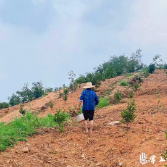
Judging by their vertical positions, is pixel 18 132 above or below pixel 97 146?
above

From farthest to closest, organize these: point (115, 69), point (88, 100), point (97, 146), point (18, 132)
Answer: point (115, 69) < point (88, 100) < point (18, 132) < point (97, 146)

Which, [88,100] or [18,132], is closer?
[18,132]

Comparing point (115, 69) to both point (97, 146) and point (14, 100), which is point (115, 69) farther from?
point (97, 146)

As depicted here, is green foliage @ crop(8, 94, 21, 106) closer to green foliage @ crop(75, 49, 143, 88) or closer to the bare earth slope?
green foliage @ crop(75, 49, 143, 88)

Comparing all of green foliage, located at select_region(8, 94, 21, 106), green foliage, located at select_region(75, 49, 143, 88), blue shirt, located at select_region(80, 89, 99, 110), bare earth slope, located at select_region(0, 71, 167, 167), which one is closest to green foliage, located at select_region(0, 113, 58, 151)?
bare earth slope, located at select_region(0, 71, 167, 167)

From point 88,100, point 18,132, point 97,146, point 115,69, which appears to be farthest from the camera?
point 115,69

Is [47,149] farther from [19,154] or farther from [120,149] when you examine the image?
[120,149]

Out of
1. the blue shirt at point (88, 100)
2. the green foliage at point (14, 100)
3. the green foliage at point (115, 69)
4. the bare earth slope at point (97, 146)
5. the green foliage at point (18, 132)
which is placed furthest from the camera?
the green foliage at point (14, 100)

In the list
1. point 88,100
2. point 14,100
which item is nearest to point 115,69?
point 14,100

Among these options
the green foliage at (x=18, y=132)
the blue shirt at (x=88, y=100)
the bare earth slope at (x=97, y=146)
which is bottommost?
the bare earth slope at (x=97, y=146)

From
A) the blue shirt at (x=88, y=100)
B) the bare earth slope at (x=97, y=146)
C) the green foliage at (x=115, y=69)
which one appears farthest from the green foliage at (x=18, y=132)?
the green foliage at (x=115, y=69)

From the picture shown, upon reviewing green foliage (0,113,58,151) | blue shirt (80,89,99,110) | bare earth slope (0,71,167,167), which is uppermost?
blue shirt (80,89,99,110)

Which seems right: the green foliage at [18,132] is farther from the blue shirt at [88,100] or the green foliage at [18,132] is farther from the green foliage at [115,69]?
the green foliage at [115,69]

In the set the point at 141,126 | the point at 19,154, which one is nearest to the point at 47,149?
the point at 19,154
